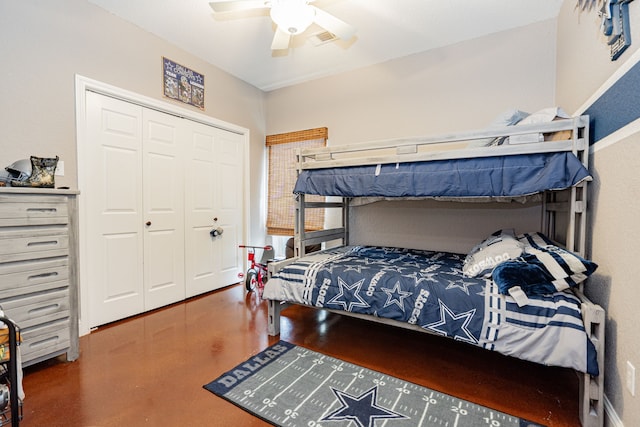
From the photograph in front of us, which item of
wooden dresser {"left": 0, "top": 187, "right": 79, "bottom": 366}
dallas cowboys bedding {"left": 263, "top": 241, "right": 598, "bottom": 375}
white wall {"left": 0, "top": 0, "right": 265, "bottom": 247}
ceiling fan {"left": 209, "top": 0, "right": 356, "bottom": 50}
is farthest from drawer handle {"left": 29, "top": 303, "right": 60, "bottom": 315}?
ceiling fan {"left": 209, "top": 0, "right": 356, "bottom": 50}

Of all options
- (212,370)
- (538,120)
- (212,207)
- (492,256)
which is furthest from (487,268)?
(212,207)

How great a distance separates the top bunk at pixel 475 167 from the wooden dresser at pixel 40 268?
1.71 metres

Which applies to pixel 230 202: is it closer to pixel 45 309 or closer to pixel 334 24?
pixel 45 309

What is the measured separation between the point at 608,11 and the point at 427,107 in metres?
1.83

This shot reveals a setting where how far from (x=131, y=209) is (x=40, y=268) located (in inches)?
40.5

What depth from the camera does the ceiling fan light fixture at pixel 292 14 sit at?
1.94 meters

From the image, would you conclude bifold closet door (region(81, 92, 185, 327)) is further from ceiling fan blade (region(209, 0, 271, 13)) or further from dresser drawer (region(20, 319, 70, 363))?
ceiling fan blade (region(209, 0, 271, 13))

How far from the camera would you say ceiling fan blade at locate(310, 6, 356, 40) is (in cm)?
211

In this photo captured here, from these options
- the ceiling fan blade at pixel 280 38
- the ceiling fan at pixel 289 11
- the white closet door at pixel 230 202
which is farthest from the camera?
the white closet door at pixel 230 202

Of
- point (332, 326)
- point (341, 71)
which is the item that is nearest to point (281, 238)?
point (332, 326)

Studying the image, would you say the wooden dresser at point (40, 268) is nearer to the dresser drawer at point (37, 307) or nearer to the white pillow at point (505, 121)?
the dresser drawer at point (37, 307)

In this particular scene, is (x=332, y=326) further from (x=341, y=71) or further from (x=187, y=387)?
(x=341, y=71)

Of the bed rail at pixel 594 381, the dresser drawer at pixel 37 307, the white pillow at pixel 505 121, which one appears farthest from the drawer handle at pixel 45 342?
the white pillow at pixel 505 121

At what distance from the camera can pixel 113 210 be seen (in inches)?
106
